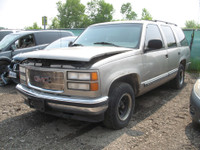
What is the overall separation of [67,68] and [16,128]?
4.98 ft

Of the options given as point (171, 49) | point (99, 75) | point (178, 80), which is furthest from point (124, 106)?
point (178, 80)

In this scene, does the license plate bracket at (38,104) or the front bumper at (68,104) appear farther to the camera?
the license plate bracket at (38,104)

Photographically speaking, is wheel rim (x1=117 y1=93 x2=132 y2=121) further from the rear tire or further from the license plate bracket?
the rear tire

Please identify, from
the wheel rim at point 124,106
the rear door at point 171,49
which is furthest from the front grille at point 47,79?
the rear door at point 171,49

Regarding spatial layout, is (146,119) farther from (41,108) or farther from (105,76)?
(41,108)

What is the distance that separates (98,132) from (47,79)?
1.17m

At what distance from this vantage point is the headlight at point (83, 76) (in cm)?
256

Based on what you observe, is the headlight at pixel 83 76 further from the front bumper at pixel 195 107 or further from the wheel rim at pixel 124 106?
the front bumper at pixel 195 107

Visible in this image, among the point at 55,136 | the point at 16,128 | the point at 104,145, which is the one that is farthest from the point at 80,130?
the point at 16,128

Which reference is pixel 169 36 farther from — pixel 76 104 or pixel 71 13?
pixel 71 13

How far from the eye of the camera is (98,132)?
3.14m

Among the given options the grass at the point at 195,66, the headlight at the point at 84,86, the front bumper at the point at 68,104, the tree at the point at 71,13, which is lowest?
the grass at the point at 195,66

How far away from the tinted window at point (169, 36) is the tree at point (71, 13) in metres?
69.0

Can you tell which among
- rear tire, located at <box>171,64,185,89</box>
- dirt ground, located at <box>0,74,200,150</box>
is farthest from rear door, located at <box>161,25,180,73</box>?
dirt ground, located at <box>0,74,200,150</box>
